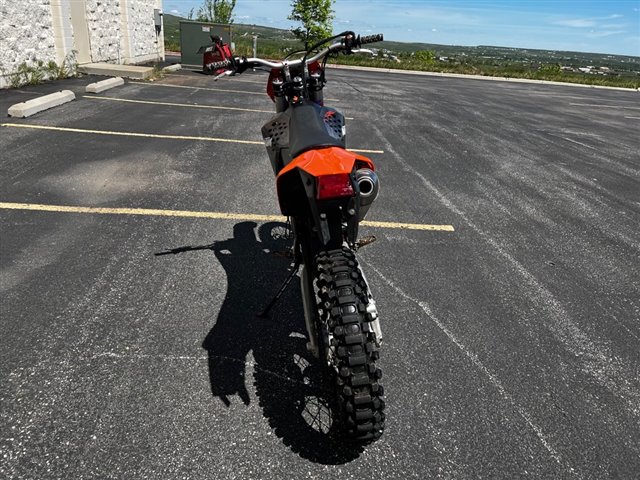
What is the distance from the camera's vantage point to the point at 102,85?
1138cm

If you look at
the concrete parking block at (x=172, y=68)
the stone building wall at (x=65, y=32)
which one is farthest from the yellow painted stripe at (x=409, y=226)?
the concrete parking block at (x=172, y=68)

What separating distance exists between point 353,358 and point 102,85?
11.9 m

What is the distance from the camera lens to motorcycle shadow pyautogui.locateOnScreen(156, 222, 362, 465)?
2385mm

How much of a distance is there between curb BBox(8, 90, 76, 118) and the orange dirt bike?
7.34 m

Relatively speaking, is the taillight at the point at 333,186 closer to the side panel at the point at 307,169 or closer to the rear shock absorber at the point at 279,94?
the side panel at the point at 307,169

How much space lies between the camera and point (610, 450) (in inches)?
96.5

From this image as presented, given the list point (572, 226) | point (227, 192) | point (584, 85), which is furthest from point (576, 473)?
point (584, 85)

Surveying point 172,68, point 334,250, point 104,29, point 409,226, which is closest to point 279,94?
point 334,250

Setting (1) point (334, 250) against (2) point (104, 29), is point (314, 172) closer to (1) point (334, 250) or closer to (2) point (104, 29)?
(1) point (334, 250)

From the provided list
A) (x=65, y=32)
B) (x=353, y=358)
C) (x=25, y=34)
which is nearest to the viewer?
(x=353, y=358)

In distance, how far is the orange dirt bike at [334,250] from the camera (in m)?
2.04

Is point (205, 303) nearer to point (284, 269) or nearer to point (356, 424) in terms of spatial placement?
point (284, 269)

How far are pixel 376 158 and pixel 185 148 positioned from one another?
3.29 meters

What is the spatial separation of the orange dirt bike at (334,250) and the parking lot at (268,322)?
1.45 feet
